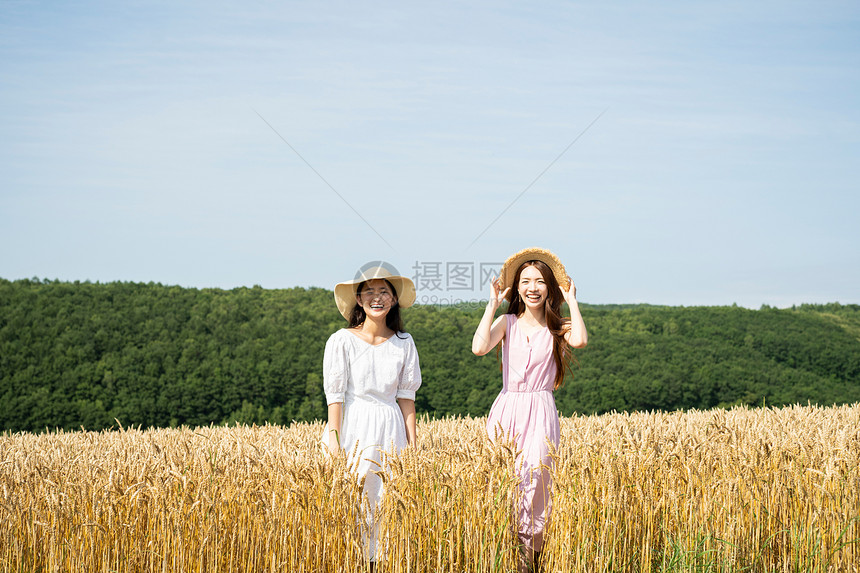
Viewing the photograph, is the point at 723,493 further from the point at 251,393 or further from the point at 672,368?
the point at 672,368

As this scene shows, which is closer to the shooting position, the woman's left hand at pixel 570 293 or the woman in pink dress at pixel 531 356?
the woman in pink dress at pixel 531 356

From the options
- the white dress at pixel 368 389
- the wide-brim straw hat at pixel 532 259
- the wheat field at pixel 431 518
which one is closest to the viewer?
the wheat field at pixel 431 518

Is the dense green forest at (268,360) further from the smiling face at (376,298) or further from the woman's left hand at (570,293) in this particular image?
the smiling face at (376,298)

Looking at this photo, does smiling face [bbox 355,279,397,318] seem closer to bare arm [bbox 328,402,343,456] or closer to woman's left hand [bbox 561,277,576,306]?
bare arm [bbox 328,402,343,456]

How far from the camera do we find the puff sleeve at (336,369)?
147 inches

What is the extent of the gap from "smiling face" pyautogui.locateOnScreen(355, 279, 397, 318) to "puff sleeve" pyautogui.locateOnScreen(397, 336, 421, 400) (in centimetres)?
25

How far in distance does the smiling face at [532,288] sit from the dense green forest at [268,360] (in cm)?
Result: 889

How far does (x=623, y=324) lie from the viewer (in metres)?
18.9

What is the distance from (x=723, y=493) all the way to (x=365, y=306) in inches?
88.1

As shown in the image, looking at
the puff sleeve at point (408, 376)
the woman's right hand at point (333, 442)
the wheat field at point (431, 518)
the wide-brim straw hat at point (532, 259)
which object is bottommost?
the wheat field at point (431, 518)

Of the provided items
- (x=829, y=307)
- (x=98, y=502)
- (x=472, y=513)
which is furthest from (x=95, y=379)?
(x=829, y=307)

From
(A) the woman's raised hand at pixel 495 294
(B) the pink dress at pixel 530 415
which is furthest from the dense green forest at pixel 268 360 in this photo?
(B) the pink dress at pixel 530 415

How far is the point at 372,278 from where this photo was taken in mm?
3873

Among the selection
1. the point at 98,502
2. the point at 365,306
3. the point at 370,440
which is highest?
the point at 365,306
